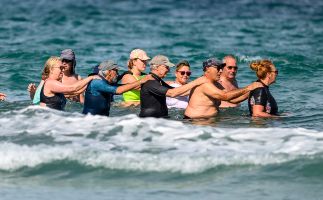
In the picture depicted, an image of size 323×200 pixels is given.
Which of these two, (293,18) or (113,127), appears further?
(293,18)

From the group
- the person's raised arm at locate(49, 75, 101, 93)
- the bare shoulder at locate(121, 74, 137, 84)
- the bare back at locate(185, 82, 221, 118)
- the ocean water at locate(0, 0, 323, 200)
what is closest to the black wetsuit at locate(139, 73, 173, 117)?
the ocean water at locate(0, 0, 323, 200)

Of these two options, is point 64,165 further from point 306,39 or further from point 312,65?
point 306,39

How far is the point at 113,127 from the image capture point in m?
13.9

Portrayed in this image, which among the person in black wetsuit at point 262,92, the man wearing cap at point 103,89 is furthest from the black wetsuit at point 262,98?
the man wearing cap at point 103,89

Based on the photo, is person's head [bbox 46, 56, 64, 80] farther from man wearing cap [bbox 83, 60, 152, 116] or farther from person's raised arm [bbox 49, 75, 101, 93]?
man wearing cap [bbox 83, 60, 152, 116]

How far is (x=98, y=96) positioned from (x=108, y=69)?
1.38 feet

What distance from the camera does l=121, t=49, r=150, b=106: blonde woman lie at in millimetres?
15945

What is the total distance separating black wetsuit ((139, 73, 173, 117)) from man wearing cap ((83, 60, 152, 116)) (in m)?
0.13

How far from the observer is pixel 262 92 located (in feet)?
46.9

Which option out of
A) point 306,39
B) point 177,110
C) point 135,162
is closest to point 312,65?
point 306,39

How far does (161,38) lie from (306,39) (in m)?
4.16

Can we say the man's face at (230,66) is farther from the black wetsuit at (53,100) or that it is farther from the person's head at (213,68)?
the black wetsuit at (53,100)

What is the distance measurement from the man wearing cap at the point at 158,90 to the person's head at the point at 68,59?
59.5 inches

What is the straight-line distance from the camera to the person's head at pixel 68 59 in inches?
597
